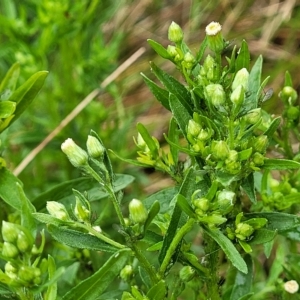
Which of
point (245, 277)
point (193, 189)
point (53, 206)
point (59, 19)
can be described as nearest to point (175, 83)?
point (193, 189)

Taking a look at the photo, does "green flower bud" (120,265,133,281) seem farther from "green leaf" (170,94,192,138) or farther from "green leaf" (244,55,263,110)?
"green leaf" (244,55,263,110)

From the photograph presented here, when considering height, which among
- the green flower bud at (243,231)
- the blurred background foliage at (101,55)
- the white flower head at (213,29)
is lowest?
the blurred background foliage at (101,55)

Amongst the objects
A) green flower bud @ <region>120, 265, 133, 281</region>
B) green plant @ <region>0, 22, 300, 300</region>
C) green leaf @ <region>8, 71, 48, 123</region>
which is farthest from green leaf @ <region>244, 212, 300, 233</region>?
green leaf @ <region>8, 71, 48, 123</region>

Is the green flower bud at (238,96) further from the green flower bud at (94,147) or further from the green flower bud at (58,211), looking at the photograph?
the green flower bud at (58,211)

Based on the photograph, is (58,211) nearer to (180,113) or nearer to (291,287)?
(180,113)

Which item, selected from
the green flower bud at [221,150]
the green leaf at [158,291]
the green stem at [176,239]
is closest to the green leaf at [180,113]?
the green flower bud at [221,150]
